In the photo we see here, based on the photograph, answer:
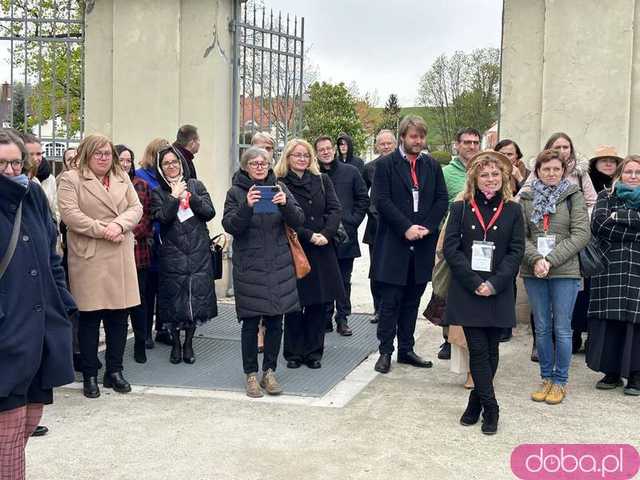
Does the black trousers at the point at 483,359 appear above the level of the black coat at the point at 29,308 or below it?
below

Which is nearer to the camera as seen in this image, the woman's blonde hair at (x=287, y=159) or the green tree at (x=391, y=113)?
the woman's blonde hair at (x=287, y=159)

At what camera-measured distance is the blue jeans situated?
5.98 meters

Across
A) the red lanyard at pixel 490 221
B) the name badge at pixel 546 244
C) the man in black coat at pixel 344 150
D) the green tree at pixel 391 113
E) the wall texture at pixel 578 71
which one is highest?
the green tree at pixel 391 113

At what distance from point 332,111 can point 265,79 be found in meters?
25.7

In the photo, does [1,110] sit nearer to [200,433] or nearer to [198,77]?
[198,77]

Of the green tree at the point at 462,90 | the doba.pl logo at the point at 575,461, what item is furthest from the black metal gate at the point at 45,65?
the green tree at the point at 462,90

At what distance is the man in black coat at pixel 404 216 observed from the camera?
663 centimetres

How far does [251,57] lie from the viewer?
9406mm

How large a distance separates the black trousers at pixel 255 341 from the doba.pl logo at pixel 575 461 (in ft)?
6.44

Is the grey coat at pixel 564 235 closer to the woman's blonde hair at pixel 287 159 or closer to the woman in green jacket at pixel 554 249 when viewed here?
the woman in green jacket at pixel 554 249

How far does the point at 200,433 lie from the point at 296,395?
A: 1034mm

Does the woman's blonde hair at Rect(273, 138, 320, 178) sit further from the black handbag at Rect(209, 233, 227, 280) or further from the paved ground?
the paved ground

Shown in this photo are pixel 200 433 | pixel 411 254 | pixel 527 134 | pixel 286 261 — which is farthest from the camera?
pixel 527 134

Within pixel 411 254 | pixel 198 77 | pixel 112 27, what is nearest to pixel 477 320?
pixel 411 254
